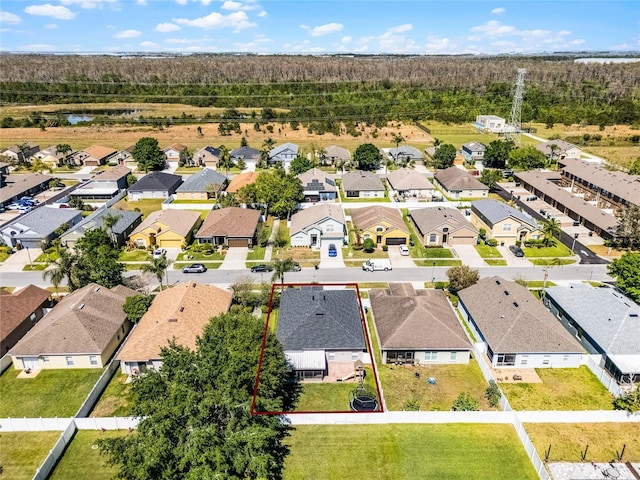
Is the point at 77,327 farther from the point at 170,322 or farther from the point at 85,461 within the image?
the point at 85,461

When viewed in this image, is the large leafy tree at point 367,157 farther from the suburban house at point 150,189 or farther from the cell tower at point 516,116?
the cell tower at point 516,116

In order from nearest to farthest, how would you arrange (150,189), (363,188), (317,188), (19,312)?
1. (19,312)
2. (317,188)
3. (150,189)
4. (363,188)

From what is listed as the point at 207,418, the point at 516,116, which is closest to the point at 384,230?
the point at 207,418

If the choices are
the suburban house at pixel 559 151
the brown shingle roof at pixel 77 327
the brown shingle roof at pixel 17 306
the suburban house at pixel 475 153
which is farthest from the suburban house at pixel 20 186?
the suburban house at pixel 559 151

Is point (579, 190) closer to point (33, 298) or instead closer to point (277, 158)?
point (277, 158)

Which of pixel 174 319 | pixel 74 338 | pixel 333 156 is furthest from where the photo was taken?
pixel 333 156

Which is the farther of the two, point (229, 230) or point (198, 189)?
point (198, 189)

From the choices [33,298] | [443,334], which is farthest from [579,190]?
[33,298]
